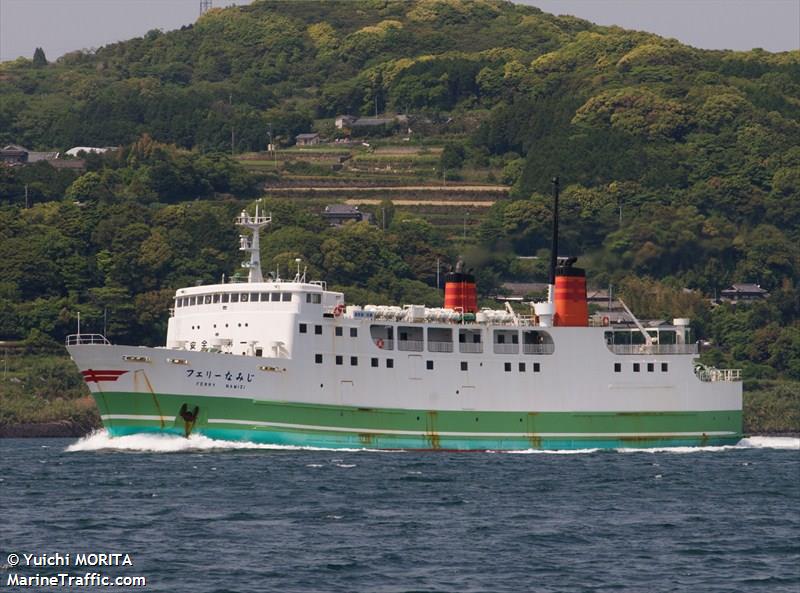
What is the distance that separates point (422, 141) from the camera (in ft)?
440

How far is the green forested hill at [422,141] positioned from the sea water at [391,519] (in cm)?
3236

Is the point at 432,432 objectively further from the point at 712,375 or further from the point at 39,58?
the point at 39,58

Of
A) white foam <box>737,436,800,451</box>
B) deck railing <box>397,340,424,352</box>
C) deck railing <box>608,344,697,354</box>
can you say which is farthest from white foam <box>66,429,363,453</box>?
white foam <box>737,436,800,451</box>

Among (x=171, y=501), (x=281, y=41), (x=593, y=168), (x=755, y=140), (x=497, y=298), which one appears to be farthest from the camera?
(x=281, y=41)

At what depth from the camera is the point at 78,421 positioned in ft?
244

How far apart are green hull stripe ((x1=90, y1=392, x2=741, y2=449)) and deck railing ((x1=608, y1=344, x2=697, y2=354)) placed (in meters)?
2.06

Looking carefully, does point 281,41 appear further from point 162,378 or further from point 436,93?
point 162,378

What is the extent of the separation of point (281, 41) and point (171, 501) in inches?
5960

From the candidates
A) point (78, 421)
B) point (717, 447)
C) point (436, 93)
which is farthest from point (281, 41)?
point (717, 447)

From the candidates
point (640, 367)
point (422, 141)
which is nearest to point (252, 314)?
point (640, 367)

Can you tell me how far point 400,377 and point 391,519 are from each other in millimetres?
15465

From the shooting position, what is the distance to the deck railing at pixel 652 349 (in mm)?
56312

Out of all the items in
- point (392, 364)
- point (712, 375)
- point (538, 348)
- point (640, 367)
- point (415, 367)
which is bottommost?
point (712, 375)

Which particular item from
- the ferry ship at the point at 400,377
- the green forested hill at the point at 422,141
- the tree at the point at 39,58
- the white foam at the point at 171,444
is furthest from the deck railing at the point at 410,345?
the tree at the point at 39,58
